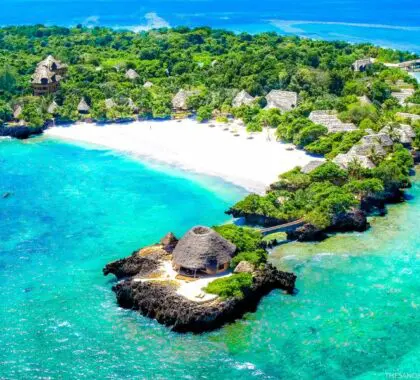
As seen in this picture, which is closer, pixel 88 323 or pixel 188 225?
pixel 88 323

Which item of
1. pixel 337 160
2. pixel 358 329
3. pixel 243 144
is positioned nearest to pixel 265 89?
pixel 243 144

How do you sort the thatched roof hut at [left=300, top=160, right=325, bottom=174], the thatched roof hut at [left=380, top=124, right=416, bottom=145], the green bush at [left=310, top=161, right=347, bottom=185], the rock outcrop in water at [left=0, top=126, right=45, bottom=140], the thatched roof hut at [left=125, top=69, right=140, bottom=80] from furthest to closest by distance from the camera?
the thatched roof hut at [left=125, top=69, right=140, bottom=80] < the rock outcrop in water at [left=0, top=126, right=45, bottom=140] < the thatched roof hut at [left=380, top=124, right=416, bottom=145] < the thatched roof hut at [left=300, top=160, right=325, bottom=174] < the green bush at [left=310, top=161, right=347, bottom=185]

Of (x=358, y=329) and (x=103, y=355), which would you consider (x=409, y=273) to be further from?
(x=103, y=355)

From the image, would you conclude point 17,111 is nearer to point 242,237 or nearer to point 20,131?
point 20,131

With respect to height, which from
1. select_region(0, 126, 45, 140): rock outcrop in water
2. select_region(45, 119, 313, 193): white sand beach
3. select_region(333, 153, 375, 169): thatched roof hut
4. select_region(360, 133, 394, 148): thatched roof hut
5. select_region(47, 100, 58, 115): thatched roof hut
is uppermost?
select_region(360, 133, 394, 148): thatched roof hut

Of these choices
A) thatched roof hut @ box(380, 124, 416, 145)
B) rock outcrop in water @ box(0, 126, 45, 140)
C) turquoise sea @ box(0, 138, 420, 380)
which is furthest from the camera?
rock outcrop in water @ box(0, 126, 45, 140)

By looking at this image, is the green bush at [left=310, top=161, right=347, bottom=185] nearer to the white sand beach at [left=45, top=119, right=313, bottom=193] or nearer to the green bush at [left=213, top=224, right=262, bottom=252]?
the white sand beach at [left=45, top=119, right=313, bottom=193]

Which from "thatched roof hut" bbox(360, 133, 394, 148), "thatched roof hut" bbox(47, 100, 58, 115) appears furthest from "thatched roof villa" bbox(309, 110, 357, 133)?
"thatched roof hut" bbox(47, 100, 58, 115)

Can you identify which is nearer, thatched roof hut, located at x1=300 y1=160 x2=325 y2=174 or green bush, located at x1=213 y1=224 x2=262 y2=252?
green bush, located at x1=213 y1=224 x2=262 y2=252
